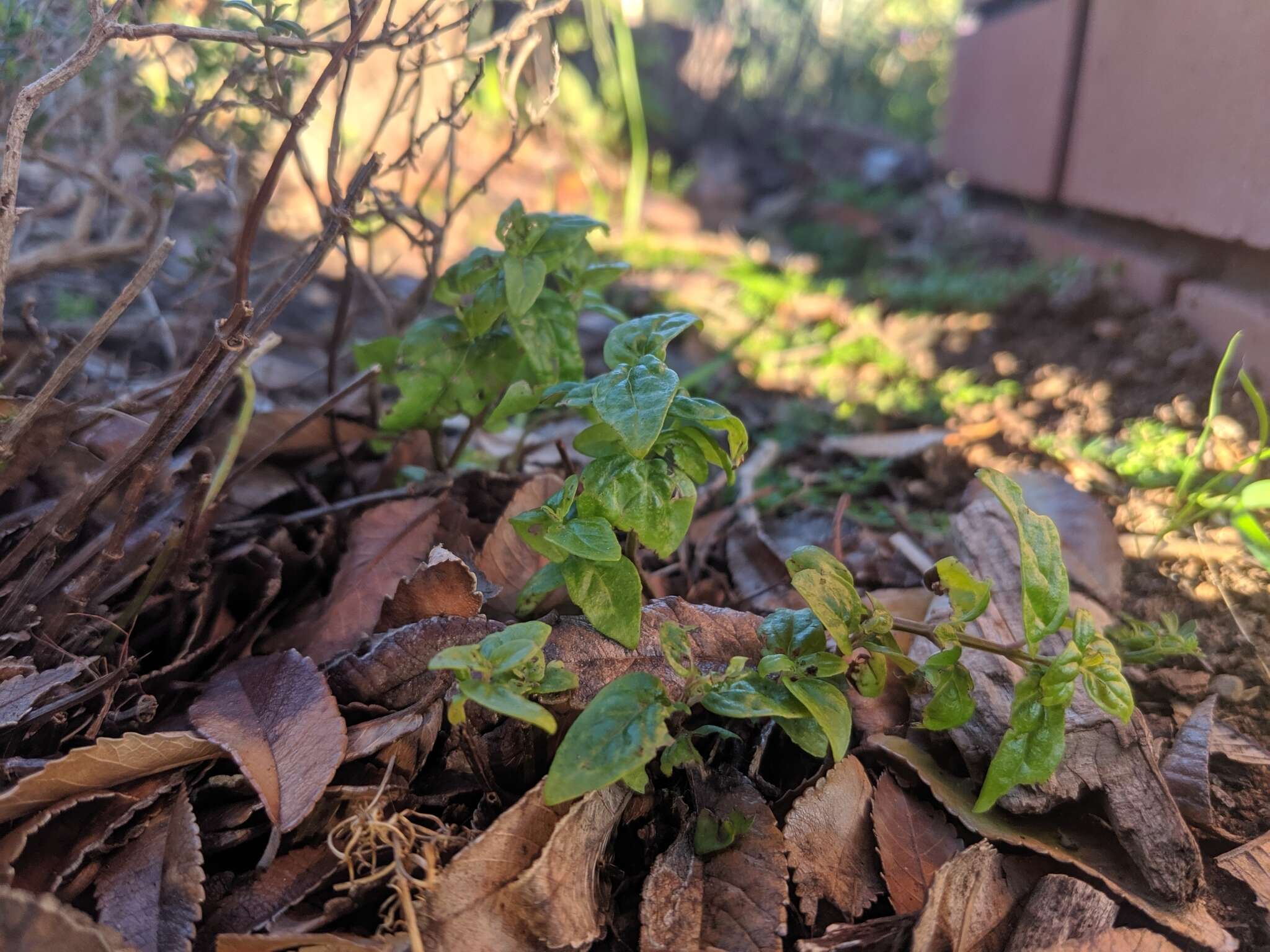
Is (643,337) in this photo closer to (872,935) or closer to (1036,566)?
(1036,566)

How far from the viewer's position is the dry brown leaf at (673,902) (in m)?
1.04

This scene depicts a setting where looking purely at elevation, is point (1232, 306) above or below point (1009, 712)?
above

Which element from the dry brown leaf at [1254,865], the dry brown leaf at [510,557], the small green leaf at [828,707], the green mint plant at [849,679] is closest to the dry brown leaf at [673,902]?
the green mint plant at [849,679]

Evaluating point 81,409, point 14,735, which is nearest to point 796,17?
point 81,409

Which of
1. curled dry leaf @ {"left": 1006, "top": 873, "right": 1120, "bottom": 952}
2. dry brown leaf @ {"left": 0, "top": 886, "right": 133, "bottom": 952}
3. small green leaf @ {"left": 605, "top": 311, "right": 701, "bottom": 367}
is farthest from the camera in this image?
small green leaf @ {"left": 605, "top": 311, "right": 701, "bottom": 367}

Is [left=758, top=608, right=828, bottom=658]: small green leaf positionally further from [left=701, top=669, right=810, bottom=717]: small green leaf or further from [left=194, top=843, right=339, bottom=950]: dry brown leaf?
[left=194, top=843, right=339, bottom=950]: dry brown leaf

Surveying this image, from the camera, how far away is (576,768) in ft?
3.19

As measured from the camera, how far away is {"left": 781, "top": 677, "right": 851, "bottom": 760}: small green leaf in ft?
3.52

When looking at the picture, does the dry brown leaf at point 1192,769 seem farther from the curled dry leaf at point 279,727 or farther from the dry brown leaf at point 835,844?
the curled dry leaf at point 279,727

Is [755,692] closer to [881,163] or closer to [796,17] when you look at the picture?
[881,163]

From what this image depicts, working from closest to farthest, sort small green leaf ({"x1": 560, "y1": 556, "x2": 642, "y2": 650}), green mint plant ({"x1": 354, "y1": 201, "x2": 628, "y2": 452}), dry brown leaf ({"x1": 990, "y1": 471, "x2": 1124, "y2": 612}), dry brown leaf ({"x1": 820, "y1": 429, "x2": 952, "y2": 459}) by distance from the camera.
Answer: small green leaf ({"x1": 560, "y1": 556, "x2": 642, "y2": 650})
green mint plant ({"x1": 354, "y1": 201, "x2": 628, "y2": 452})
dry brown leaf ({"x1": 990, "y1": 471, "x2": 1124, "y2": 612})
dry brown leaf ({"x1": 820, "y1": 429, "x2": 952, "y2": 459})

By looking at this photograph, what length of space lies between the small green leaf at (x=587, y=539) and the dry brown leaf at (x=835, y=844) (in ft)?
1.34

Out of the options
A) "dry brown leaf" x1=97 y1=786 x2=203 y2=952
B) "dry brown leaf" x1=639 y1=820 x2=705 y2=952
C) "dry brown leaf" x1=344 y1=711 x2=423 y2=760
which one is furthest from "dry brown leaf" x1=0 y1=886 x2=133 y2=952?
"dry brown leaf" x1=639 y1=820 x2=705 y2=952

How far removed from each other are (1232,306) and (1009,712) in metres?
1.52
